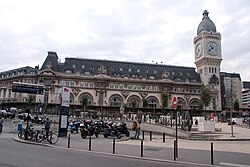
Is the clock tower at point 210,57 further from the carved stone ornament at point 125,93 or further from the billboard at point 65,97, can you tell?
the billboard at point 65,97

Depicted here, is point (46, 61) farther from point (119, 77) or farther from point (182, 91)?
point (182, 91)

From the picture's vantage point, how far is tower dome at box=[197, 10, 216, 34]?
104188 millimetres

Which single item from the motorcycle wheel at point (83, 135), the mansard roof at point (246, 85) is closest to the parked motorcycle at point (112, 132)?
the motorcycle wheel at point (83, 135)

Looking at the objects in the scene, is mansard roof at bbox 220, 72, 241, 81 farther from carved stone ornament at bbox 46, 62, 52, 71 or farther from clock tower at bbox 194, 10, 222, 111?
carved stone ornament at bbox 46, 62, 52, 71

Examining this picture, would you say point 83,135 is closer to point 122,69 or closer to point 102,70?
point 102,70

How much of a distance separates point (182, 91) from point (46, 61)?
53232 mm

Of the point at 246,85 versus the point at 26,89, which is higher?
the point at 246,85

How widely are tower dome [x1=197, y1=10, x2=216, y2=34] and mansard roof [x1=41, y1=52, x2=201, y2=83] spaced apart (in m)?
17.6

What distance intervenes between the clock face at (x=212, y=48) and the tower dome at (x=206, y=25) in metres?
6.17

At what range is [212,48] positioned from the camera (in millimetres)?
102750

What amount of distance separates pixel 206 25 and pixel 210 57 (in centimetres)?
1401

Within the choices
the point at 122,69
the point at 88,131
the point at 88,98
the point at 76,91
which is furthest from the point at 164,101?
the point at 88,131

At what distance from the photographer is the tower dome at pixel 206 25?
4102 inches

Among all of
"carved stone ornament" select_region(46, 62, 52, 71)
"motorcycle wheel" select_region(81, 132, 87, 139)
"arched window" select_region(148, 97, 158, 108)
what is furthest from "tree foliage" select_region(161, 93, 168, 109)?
"motorcycle wheel" select_region(81, 132, 87, 139)
